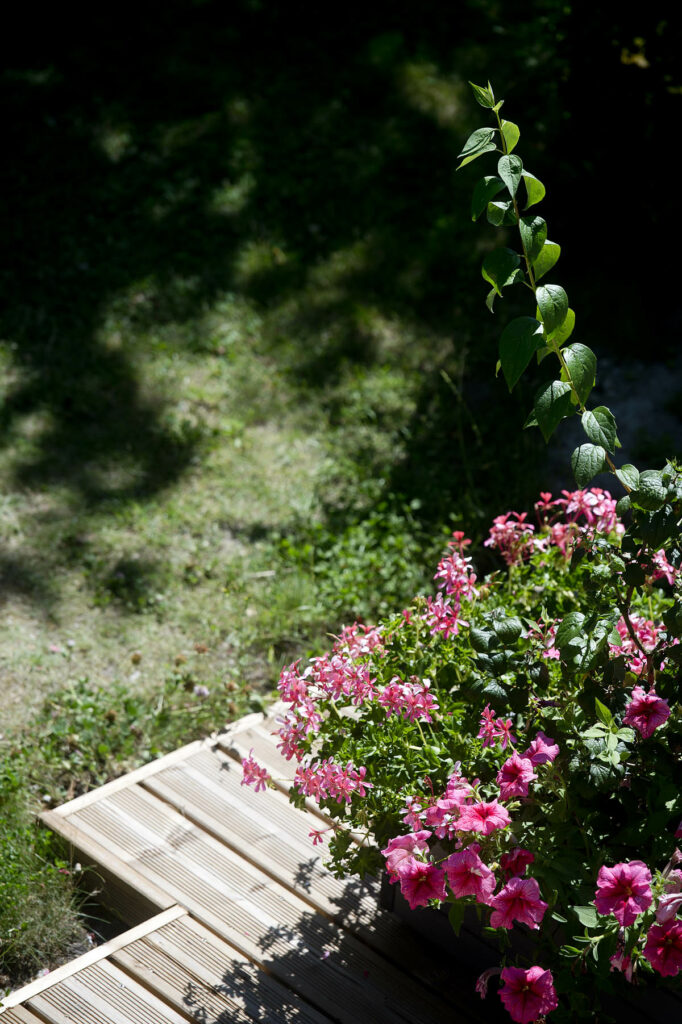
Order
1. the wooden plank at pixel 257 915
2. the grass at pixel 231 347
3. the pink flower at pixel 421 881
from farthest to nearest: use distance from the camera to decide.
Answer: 1. the grass at pixel 231 347
2. the wooden plank at pixel 257 915
3. the pink flower at pixel 421 881

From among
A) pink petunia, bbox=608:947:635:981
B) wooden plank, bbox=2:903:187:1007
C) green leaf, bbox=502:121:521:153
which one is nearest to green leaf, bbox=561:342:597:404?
green leaf, bbox=502:121:521:153

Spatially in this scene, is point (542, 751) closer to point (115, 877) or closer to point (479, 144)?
point (479, 144)

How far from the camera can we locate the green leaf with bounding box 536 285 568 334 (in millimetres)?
1747

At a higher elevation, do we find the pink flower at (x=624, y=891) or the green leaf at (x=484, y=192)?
the green leaf at (x=484, y=192)

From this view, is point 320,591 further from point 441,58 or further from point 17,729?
point 441,58

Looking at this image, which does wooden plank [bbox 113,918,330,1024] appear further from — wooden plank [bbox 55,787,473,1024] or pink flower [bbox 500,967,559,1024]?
pink flower [bbox 500,967,559,1024]

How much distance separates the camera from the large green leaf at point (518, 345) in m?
1.74

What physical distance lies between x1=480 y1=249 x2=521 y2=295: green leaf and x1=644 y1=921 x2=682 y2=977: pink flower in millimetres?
1109

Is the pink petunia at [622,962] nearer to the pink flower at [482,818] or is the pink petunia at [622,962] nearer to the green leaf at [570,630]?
the pink flower at [482,818]

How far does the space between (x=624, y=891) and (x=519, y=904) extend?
0.72ft

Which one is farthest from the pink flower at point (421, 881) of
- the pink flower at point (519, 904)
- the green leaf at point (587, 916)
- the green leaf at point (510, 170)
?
the green leaf at point (510, 170)

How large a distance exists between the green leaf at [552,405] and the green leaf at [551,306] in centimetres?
11

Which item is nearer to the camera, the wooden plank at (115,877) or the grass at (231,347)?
the wooden plank at (115,877)

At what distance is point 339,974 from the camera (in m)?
2.44
